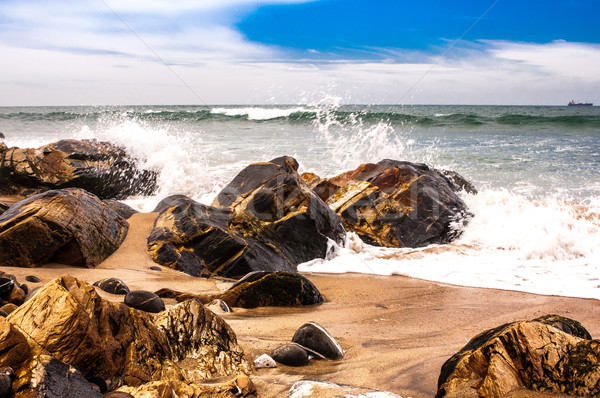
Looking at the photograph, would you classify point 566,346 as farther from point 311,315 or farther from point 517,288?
point 517,288

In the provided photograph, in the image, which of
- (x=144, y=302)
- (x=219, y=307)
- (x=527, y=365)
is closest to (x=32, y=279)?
(x=144, y=302)

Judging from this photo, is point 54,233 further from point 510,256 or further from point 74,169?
point 510,256

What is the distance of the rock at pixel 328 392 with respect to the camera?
1.94 m

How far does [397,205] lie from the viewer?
22.4ft

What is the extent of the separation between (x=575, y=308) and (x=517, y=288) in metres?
0.76

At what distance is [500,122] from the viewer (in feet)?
85.9

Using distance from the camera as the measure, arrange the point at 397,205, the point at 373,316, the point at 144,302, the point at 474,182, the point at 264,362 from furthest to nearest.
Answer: the point at 474,182
the point at 397,205
the point at 373,316
the point at 144,302
the point at 264,362

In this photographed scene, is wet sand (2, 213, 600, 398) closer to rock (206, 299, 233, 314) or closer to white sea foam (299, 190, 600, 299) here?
rock (206, 299, 233, 314)

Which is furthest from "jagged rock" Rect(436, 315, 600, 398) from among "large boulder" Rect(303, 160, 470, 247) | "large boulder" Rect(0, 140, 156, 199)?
"large boulder" Rect(0, 140, 156, 199)

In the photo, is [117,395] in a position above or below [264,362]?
above

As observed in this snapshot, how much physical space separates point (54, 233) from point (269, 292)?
2003 millimetres

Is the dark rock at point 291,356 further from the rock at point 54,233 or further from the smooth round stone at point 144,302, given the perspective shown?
the rock at point 54,233

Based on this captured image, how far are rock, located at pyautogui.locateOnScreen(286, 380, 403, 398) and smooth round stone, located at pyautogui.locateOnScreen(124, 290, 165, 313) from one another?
1.25 metres

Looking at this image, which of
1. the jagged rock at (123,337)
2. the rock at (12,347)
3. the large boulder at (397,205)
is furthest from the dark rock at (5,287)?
the large boulder at (397,205)
